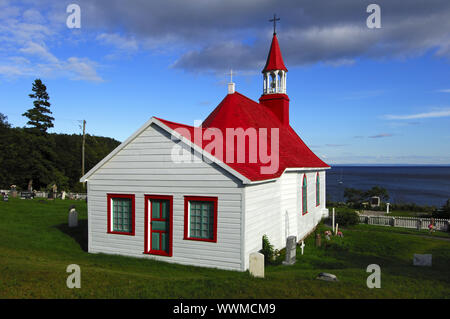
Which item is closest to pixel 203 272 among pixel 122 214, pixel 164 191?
pixel 164 191

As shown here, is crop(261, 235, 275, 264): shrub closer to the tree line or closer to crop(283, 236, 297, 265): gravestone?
crop(283, 236, 297, 265): gravestone

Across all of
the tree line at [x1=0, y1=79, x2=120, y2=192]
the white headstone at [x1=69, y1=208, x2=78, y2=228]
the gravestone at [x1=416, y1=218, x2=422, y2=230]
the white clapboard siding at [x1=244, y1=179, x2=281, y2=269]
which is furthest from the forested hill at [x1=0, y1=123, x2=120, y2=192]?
the gravestone at [x1=416, y1=218, x2=422, y2=230]

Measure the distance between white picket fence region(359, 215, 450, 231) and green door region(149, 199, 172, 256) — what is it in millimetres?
19545

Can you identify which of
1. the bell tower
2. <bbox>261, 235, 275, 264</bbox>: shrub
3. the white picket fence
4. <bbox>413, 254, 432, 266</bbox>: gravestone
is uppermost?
the bell tower

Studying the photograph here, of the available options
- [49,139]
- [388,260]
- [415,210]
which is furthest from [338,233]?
Result: [49,139]

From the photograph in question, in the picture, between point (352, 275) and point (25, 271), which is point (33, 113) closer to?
point (25, 271)

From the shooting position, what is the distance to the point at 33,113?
150ft

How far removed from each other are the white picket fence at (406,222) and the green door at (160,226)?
1954 cm

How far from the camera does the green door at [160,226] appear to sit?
1212cm

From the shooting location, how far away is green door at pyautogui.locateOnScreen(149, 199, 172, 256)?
12.1 metres

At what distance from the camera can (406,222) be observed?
24.2 metres

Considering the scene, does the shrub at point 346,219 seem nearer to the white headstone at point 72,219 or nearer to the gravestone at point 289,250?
the gravestone at point 289,250

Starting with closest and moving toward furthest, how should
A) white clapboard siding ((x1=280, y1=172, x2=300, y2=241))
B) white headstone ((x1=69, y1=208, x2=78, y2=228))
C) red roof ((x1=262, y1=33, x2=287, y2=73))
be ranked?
white clapboard siding ((x1=280, y1=172, x2=300, y2=241)) < white headstone ((x1=69, y1=208, x2=78, y2=228)) < red roof ((x1=262, y1=33, x2=287, y2=73))

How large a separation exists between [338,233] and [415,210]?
20.1m
